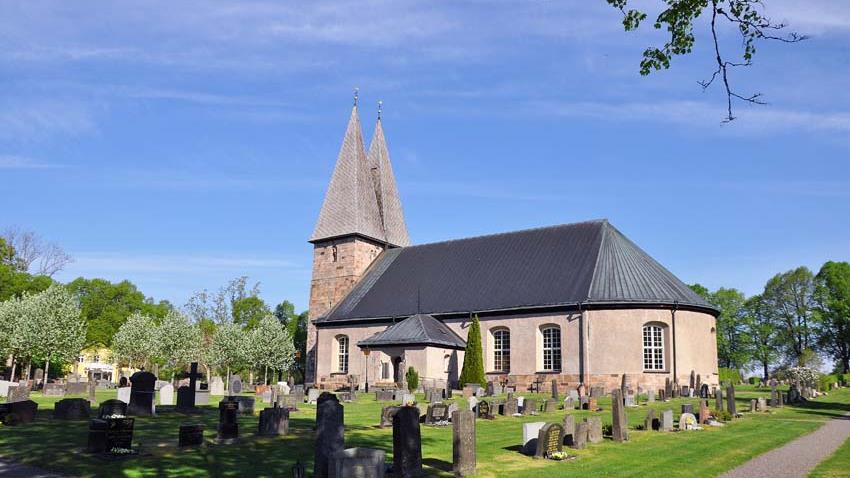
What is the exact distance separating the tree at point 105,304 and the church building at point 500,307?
3357cm

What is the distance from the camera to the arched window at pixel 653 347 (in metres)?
34.9

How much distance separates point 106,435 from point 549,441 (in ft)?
28.9

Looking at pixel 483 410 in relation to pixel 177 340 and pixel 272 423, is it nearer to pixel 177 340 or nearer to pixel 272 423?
pixel 272 423

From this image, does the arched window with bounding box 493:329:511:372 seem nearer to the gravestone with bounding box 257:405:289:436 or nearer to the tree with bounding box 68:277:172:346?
the gravestone with bounding box 257:405:289:436

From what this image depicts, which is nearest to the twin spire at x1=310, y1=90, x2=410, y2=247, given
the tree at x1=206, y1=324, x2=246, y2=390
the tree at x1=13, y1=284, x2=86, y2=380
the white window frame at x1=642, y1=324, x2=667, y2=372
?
the tree at x1=206, y1=324, x2=246, y2=390

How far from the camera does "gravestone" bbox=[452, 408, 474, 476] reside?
1254cm

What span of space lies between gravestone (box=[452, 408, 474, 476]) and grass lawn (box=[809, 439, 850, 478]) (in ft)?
20.1

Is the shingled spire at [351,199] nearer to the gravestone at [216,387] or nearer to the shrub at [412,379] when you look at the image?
the gravestone at [216,387]

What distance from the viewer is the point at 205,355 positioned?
199 feet

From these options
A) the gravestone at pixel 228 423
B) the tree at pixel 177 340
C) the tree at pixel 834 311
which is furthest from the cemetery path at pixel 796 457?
the tree at pixel 177 340

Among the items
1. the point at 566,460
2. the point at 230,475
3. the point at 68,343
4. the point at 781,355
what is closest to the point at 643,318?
the point at 566,460

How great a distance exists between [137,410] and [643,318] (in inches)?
936

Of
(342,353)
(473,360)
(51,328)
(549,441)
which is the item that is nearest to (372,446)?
(549,441)

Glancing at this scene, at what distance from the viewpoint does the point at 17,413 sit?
17938 mm
